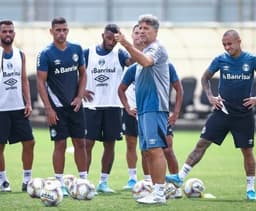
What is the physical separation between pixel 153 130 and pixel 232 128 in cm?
172

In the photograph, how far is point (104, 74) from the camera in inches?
598

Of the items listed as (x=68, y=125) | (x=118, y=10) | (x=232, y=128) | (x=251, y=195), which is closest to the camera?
(x=251, y=195)

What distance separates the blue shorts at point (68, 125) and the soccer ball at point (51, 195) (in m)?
1.69

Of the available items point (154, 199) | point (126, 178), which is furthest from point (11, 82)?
point (154, 199)

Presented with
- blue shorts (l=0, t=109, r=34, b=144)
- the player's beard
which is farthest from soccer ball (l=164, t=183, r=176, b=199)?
the player's beard

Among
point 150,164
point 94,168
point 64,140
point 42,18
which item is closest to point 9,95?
point 64,140

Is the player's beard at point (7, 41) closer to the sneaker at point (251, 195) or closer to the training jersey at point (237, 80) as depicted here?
the training jersey at point (237, 80)

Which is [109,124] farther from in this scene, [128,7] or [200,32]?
[128,7]

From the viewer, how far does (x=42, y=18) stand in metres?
43.3

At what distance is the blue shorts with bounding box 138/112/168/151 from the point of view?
12.6 m

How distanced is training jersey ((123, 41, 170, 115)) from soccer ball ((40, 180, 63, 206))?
5.21ft

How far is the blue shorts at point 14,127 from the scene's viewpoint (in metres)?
14.6

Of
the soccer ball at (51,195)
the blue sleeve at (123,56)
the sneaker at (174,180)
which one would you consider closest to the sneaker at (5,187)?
the soccer ball at (51,195)

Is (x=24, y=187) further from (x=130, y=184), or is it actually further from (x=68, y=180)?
A: (x=130, y=184)
